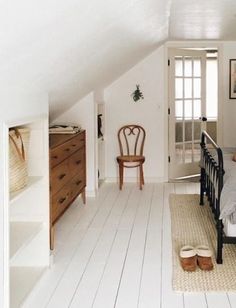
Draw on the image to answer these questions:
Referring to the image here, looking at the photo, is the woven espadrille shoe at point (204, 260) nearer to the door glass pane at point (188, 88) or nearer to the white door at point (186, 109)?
the white door at point (186, 109)

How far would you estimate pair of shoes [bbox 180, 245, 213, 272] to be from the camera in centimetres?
337

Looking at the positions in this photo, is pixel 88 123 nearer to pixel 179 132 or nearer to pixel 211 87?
pixel 179 132

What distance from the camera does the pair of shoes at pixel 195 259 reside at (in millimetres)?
3369

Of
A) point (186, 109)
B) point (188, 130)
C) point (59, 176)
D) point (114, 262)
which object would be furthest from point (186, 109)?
point (114, 262)

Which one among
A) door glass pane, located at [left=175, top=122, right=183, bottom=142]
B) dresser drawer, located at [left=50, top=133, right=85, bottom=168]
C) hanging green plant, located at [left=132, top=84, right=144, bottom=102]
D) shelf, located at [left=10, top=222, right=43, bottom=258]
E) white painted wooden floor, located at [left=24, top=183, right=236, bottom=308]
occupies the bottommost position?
white painted wooden floor, located at [left=24, top=183, right=236, bottom=308]

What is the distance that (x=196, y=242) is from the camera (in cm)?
407

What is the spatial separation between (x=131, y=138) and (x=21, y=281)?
441cm

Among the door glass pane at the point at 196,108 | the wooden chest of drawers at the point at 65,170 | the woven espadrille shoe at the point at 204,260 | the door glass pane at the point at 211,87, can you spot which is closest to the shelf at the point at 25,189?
the wooden chest of drawers at the point at 65,170

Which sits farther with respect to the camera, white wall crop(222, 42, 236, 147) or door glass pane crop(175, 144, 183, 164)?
door glass pane crop(175, 144, 183, 164)

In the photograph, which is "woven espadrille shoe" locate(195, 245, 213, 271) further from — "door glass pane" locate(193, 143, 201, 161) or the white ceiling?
"door glass pane" locate(193, 143, 201, 161)

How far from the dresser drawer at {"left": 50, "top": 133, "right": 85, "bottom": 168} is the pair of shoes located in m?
1.39

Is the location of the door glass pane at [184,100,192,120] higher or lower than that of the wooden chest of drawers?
higher

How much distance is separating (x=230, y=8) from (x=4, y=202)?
3.22 m

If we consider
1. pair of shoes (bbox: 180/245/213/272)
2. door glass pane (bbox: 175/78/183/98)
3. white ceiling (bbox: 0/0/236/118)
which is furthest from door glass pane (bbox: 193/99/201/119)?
pair of shoes (bbox: 180/245/213/272)
